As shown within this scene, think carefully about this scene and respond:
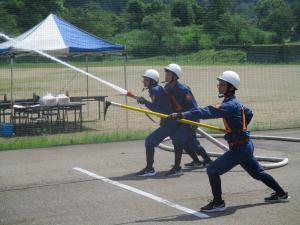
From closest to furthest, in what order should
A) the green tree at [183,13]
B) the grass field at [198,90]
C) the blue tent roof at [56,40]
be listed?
the blue tent roof at [56,40], the grass field at [198,90], the green tree at [183,13]

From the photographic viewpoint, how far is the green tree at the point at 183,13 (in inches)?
740

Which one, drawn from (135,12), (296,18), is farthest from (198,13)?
(296,18)

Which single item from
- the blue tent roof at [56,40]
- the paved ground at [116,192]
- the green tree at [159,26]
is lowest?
the paved ground at [116,192]

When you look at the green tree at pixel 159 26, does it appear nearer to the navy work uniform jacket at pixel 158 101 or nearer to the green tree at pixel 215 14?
the green tree at pixel 215 14

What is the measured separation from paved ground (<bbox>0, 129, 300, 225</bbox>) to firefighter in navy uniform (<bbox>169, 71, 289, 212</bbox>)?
0.21 m

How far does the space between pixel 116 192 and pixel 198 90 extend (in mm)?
20687

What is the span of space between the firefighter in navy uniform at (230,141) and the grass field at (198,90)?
8.73 m

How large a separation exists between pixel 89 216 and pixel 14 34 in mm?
11327

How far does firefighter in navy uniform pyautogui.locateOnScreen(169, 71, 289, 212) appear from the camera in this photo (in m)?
7.54

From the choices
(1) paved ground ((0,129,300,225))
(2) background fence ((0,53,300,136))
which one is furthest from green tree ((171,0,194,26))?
(1) paved ground ((0,129,300,225))

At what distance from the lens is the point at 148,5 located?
→ 19.0 meters

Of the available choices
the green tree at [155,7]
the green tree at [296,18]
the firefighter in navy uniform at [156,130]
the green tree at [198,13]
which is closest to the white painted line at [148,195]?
the firefighter in navy uniform at [156,130]

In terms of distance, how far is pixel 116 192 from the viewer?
28.6 feet

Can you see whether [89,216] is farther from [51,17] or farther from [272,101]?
[272,101]
